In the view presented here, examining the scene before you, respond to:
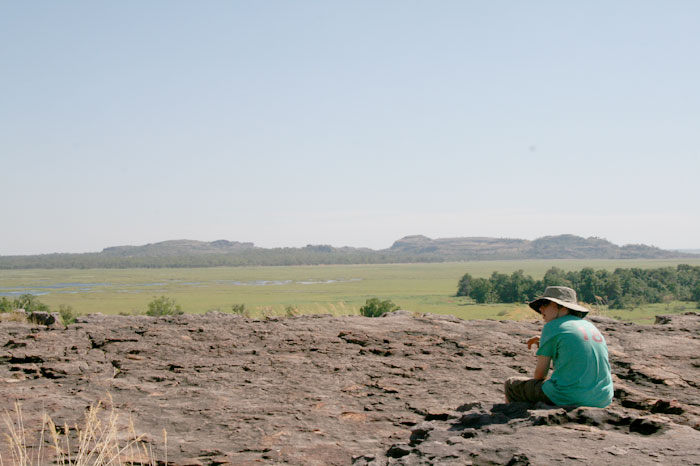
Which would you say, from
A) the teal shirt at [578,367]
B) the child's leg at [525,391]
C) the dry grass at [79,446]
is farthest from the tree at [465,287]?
the dry grass at [79,446]

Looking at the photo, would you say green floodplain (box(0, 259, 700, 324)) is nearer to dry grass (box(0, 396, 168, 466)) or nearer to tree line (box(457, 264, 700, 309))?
tree line (box(457, 264, 700, 309))

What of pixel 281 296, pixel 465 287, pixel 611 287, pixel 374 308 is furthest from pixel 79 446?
pixel 281 296

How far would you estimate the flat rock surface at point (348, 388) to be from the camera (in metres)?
4.20

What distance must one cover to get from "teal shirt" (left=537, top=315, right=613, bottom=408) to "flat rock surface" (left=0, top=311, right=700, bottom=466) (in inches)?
8.4

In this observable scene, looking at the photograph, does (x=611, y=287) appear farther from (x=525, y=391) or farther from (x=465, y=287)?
(x=525, y=391)

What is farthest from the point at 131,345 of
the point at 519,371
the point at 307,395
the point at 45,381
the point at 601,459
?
the point at 601,459

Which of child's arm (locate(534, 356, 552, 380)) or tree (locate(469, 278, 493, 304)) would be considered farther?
tree (locate(469, 278, 493, 304))

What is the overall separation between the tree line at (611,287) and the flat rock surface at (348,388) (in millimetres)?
29847

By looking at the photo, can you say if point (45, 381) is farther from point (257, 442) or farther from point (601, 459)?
point (601, 459)

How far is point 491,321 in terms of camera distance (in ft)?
33.7

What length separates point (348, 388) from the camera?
6.91 m

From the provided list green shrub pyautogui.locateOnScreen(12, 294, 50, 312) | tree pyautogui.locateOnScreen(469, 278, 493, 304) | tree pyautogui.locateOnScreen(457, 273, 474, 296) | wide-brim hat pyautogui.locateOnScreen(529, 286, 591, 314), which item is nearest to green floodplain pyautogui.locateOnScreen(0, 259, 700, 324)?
tree pyautogui.locateOnScreen(469, 278, 493, 304)

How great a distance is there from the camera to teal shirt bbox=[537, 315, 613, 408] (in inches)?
182

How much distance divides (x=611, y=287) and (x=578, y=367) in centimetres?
3893
